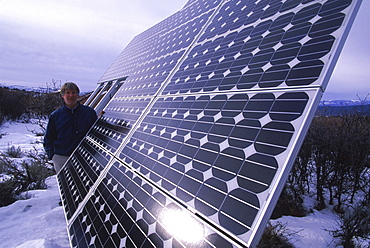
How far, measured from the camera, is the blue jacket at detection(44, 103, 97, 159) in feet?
15.8

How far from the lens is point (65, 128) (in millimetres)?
4871

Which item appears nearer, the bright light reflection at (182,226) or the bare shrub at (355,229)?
the bright light reflection at (182,226)

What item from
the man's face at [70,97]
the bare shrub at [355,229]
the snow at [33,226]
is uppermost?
the bare shrub at [355,229]

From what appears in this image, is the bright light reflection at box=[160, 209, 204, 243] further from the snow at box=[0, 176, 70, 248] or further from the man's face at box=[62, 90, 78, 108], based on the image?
the man's face at box=[62, 90, 78, 108]

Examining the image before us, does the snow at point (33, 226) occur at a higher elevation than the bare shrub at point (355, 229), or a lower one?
lower

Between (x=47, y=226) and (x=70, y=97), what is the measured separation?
291 cm

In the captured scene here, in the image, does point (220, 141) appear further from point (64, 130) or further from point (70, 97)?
point (64, 130)

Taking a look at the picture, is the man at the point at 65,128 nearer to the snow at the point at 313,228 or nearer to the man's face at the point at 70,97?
the man's face at the point at 70,97

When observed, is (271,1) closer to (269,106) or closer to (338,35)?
(338,35)

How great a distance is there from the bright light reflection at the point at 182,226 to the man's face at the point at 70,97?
14.0ft

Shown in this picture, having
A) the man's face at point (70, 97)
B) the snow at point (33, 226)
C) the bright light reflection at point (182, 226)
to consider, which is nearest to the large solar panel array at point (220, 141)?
the bright light reflection at point (182, 226)

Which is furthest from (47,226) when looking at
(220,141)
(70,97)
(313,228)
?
(313,228)

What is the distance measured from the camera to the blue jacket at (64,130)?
4.80 meters

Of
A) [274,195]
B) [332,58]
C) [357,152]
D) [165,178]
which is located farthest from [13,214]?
[357,152]
